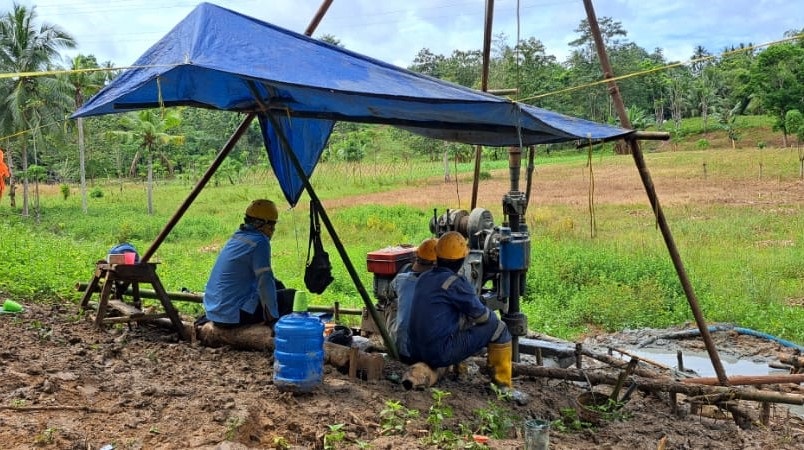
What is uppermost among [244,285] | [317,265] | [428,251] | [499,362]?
[428,251]

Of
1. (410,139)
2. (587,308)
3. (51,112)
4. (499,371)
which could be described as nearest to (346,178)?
(410,139)

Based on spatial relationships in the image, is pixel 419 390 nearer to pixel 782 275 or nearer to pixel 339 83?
pixel 339 83

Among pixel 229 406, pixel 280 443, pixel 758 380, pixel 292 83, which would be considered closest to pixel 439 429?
pixel 280 443

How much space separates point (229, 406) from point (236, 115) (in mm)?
37337

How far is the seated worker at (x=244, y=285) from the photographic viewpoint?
18.2 ft

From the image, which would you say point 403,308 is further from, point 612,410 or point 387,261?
point 612,410

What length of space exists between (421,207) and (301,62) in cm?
1761

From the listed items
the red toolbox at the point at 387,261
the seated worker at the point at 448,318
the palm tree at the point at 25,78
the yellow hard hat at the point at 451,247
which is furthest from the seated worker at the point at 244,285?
the palm tree at the point at 25,78

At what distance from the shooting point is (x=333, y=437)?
142 inches

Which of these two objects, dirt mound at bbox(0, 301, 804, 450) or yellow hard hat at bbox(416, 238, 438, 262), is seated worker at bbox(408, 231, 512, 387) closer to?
yellow hard hat at bbox(416, 238, 438, 262)

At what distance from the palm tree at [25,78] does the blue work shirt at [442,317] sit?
27918 millimetres

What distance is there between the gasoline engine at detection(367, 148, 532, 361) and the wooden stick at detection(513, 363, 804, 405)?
12.3 inches

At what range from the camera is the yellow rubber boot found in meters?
5.13

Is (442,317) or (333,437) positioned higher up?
(442,317)
